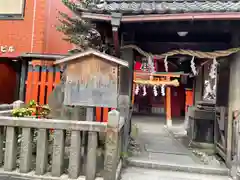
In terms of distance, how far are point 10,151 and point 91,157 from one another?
164 centimetres

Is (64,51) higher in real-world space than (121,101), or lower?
higher

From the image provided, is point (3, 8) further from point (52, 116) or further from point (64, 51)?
point (52, 116)

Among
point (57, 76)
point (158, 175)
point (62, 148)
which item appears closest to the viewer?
point (62, 148)

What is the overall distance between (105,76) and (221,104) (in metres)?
4.16

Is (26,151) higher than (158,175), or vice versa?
(26,151)

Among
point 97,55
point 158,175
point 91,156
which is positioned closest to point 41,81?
point 97,55

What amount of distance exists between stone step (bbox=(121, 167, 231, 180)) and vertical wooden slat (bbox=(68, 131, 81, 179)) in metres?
1.20

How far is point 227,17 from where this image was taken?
4625 mm

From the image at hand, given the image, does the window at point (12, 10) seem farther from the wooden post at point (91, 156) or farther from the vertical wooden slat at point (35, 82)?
the wooden post at point (91, 156)

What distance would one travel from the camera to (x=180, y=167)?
545cm

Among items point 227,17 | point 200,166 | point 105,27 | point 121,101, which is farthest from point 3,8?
point 200,166

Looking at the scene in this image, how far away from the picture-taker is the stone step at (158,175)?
486cm

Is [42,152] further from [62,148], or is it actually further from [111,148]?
[111,148]

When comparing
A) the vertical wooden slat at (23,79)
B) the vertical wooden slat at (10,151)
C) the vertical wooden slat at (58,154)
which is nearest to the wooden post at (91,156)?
the vertical wooden slat at (58,154)
